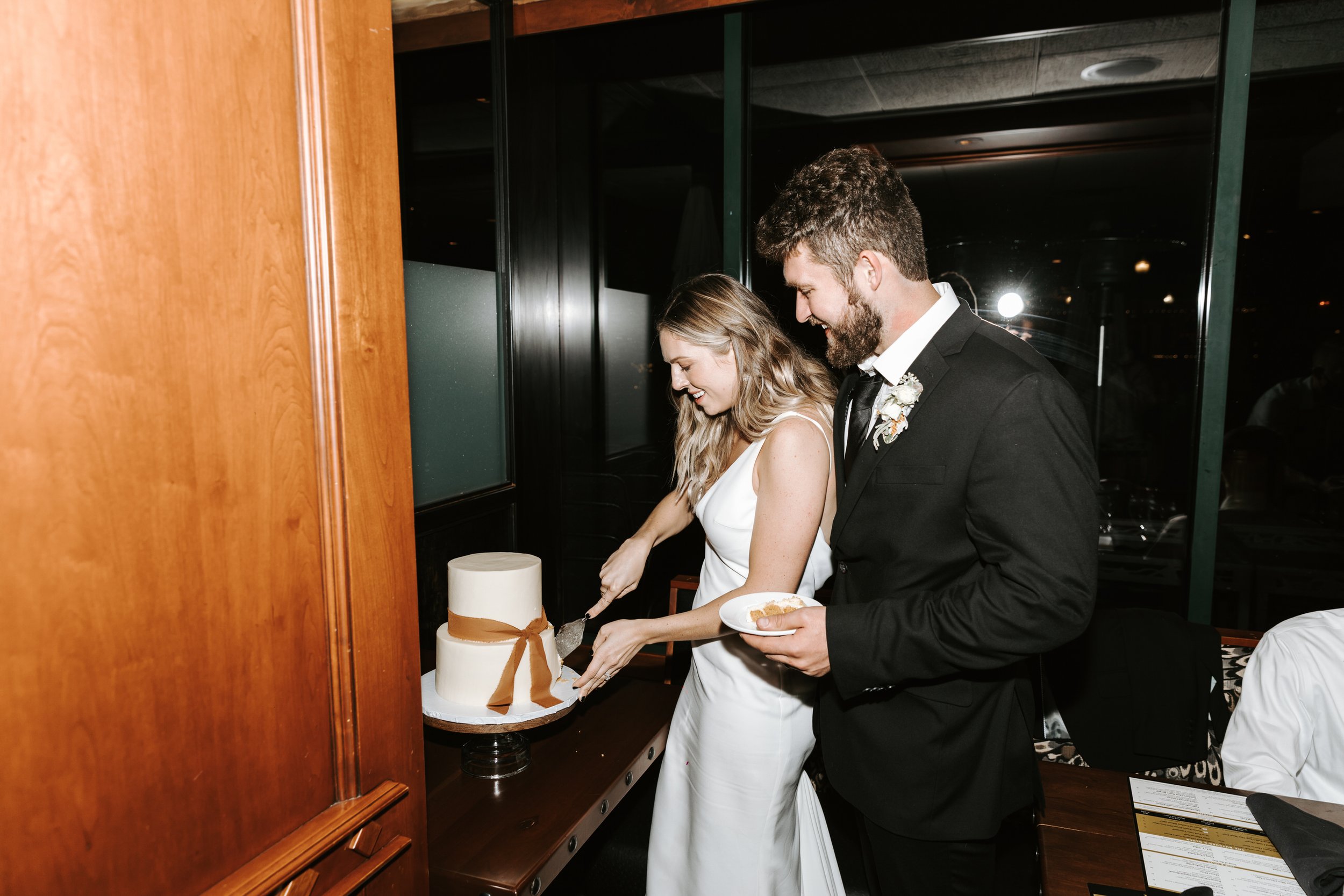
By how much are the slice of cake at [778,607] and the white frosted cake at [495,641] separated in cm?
52

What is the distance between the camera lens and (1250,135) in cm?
263

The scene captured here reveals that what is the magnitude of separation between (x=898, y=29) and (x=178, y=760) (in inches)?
131

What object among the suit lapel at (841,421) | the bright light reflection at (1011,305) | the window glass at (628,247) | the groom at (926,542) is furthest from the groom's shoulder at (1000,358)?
the window glass at (628,247)

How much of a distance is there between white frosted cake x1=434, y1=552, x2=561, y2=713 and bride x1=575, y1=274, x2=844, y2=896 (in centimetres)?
13

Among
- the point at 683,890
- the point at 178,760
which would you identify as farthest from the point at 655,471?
the point at 178,760

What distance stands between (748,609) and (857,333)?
1.99ft

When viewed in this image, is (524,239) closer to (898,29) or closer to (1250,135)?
(898,29)

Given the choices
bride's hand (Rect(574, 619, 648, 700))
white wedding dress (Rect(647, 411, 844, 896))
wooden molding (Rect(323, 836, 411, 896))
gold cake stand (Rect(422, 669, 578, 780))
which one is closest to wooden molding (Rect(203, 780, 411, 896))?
wooden molding (Rect(323, 836, 411, 896))

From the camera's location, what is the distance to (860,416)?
1.70 metres

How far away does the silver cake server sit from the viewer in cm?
198

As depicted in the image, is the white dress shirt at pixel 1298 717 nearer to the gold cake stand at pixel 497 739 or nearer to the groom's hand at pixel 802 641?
the groom's hand at pixel 802 641

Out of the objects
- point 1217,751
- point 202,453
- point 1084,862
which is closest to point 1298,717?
point 1217,751

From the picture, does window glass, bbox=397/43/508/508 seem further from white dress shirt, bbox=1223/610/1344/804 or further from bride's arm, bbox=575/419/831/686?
white dress shirt, bbox=1223/610/1344/804

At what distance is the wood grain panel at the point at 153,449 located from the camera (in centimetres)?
70
